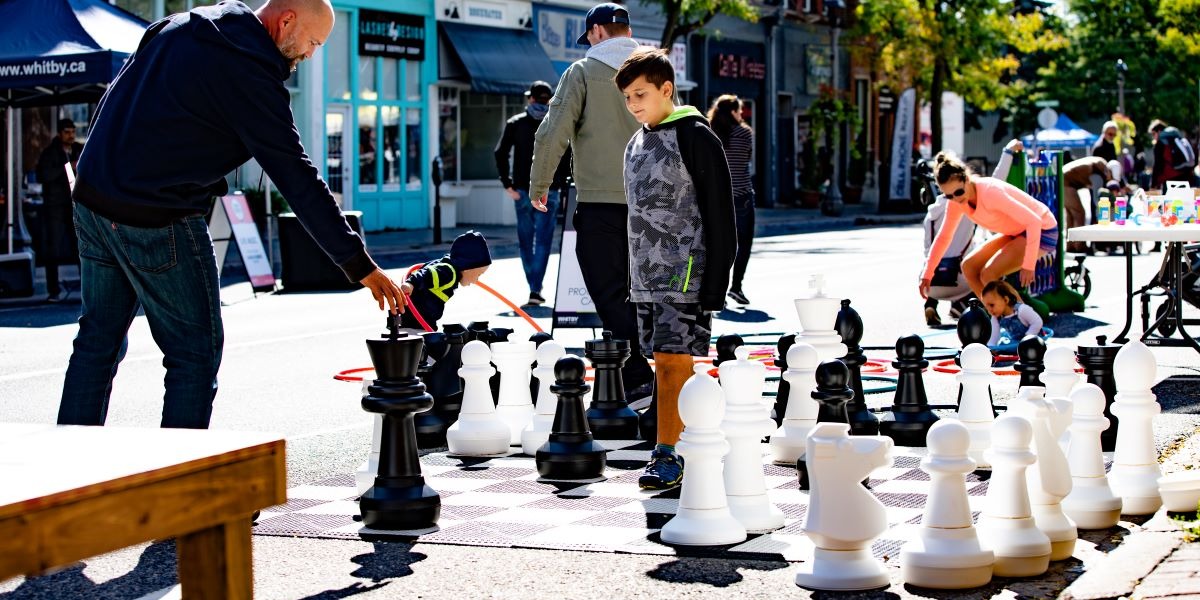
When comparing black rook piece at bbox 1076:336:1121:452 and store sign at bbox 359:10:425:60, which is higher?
store sign at bbox 359:10:425:60

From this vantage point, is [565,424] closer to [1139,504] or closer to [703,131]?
[703,131]

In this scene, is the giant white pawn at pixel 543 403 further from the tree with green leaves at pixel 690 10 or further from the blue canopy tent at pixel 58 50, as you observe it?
the tree with green leaves at pixel 690 10

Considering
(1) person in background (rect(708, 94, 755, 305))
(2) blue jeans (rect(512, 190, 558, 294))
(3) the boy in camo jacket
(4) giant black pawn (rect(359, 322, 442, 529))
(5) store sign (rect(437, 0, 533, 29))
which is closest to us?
(4) giant black pawn (rect(359, 322, 442, 529))

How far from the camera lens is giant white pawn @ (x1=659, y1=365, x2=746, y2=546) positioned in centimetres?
493

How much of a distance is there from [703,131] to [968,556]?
2.24m

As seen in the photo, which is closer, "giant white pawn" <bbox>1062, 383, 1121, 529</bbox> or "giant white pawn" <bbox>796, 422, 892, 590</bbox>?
"giant white pawn" <bbox>796, 422, 892, 590</bbox>

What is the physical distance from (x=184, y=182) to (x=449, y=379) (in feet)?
7.75

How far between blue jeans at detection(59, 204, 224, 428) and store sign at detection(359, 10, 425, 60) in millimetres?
22994

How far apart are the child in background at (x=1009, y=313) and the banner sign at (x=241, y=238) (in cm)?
845

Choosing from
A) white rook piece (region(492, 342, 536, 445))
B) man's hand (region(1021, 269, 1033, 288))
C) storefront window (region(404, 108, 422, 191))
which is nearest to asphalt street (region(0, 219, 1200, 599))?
white rook piece (region(492, 342, 536, 445))

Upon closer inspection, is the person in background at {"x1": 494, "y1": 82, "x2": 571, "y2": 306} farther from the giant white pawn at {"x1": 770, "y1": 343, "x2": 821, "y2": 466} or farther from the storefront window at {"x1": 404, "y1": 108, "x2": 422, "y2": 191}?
the storefront window at {"x1": 404, "y1": 108, "x2": 422, "y2": 191}

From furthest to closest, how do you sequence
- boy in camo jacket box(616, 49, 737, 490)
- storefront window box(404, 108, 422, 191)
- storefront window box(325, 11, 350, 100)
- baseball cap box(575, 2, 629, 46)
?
storefront window box(404, 108, 422, 191) < storefront window box(325, 11, 350, 100) < baseball cap box(575, 2, 629, 46) < boy in camo jacket box(616, 49, 737, 490)

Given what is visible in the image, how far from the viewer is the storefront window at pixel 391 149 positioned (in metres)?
28.6

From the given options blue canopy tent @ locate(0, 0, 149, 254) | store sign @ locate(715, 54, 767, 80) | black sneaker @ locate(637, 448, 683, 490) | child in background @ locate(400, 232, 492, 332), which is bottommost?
black sneaker @ locate(637, 448, 683, 490)
